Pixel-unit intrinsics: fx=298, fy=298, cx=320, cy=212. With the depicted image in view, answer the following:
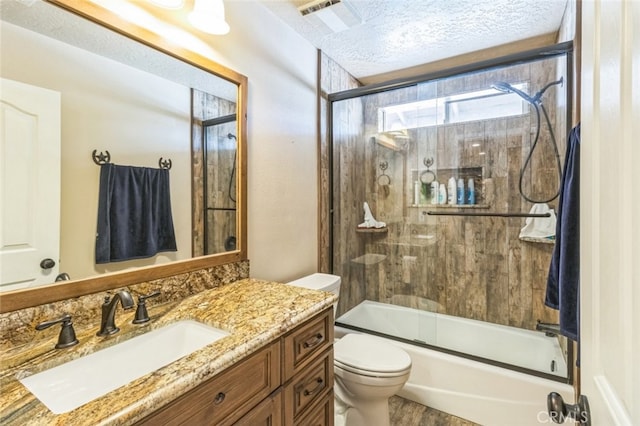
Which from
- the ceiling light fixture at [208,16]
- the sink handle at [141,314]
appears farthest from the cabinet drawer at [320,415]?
the ceiling light fixture at [208,16]

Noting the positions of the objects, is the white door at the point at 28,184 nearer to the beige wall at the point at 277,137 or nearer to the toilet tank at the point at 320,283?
the beige wall at the point at 277,137

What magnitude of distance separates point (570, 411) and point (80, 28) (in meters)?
1.78

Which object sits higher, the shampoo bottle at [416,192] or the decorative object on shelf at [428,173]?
the decorative object on shelf at [428,173]

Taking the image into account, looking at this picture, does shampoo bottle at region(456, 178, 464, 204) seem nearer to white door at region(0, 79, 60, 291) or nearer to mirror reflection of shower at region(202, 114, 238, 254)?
mirror reflection of shower at region(202, 114, 238, 254)

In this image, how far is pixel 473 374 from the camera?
185 centimetres

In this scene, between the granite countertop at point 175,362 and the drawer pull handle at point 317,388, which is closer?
the granite countertop at point 175,362

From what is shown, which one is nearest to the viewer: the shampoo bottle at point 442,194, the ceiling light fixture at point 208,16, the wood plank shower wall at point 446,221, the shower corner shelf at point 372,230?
the ceiling light fixture at point 208,16

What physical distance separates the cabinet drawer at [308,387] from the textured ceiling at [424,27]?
194 cm

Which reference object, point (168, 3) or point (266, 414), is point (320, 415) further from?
point (168, 3)

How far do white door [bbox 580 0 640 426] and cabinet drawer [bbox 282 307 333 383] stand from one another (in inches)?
31.2

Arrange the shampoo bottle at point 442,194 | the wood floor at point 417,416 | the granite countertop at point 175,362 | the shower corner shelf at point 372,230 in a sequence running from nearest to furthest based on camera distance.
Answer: the granite countertop at point 175,362 < the wood floor at point 417,416 < the shampoo bottle at point 442,194 < the shower corner shelf at point 372,230

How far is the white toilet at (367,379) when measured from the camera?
153 cm

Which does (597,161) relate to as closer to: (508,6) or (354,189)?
(508,6)

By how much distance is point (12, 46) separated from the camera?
2.90ft
